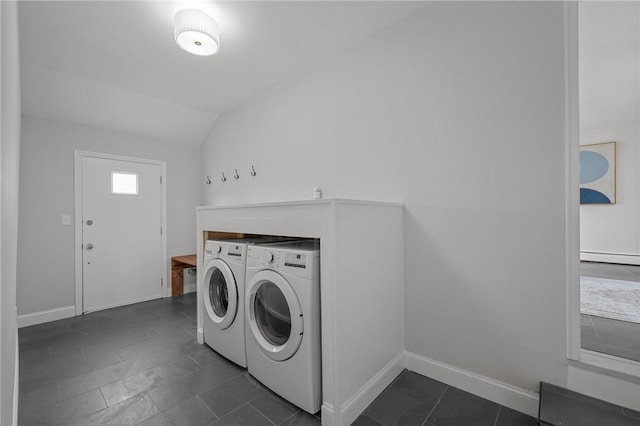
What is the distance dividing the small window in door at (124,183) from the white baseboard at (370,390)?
357 cm

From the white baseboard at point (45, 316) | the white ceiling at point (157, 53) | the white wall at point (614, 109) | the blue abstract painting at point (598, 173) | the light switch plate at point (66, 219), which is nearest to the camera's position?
the white ceiling at point (157, 53)

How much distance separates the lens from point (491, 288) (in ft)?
5.38

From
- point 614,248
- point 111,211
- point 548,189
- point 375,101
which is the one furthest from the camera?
point 614,248

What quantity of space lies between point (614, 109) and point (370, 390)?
482cm

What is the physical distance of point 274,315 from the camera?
1.78 meters

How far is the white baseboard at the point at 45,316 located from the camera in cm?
279

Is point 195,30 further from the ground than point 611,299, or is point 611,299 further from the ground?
point 195,30

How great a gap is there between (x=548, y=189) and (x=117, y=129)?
14.4 feet

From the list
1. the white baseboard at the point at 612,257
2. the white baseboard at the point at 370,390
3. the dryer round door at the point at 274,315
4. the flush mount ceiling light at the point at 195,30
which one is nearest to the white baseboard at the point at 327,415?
the white baseboard at the point at 370,390

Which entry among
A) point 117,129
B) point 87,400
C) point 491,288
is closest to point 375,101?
point 491,288

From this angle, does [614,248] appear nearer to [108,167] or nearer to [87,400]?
[87,400]

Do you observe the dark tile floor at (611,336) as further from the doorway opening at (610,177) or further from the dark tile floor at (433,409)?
the dark tile floor at (433,409)

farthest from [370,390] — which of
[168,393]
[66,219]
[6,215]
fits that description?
[66,219]

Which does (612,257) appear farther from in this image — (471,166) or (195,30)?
(195,30)
